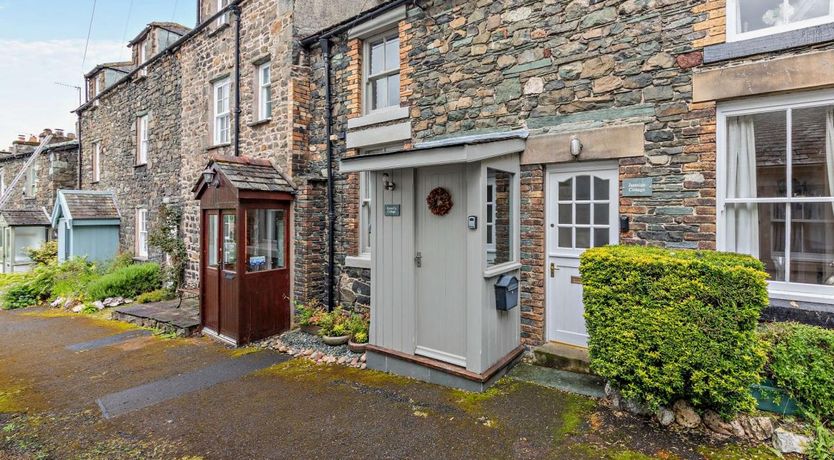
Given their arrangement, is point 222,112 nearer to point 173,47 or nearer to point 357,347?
point 173,47

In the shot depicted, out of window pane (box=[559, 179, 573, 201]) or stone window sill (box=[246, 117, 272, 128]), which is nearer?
window pane (box=[559, 179, 573, 201])

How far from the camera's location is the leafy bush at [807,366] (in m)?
3.38

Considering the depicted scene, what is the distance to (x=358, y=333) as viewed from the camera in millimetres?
6418

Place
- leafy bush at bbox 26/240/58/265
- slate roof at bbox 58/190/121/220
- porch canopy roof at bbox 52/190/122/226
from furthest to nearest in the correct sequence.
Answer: leafy bush at bbox 26/240/58/265, slate roof at bbox 58/190/121/220, porch canopy roof at bbox 52/190/122/226

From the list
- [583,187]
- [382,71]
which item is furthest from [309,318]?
[583,187]

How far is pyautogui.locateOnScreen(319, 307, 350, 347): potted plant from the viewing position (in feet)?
21.7

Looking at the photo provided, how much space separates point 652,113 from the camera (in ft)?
15.1

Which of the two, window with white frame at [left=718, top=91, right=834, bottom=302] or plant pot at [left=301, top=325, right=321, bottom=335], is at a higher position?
window with white frame at [left=718, top=91, right=834, bottom=302]

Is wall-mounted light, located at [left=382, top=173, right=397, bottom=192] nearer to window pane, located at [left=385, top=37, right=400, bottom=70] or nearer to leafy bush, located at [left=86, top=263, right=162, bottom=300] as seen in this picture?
window pane, located at [left=385, top=37, right=400, bottom=70]

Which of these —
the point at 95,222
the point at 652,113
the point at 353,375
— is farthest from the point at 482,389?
the point at 95,222

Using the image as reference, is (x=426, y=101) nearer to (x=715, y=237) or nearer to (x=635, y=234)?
(x=635, y=234)

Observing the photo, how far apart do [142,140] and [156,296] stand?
6012 mm

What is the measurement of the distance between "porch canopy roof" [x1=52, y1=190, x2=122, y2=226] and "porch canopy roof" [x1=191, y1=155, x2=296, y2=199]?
877cm

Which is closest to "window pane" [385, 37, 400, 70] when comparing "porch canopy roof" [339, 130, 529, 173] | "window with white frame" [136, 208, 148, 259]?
"porch canopy roof" [339, 130, 529, 173]
